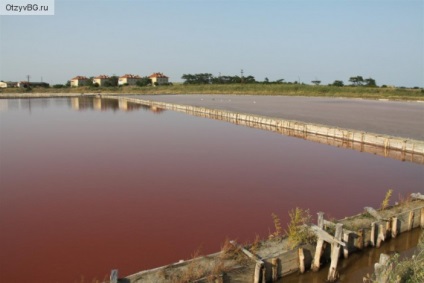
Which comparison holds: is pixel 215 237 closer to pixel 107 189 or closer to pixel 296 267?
pixel 296 267

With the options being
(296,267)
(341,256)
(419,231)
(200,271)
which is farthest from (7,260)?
(419,231)

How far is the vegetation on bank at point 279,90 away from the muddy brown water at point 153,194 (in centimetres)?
4332

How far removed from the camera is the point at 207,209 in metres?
7.87

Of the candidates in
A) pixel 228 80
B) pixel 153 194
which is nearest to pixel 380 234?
pixel 153 194

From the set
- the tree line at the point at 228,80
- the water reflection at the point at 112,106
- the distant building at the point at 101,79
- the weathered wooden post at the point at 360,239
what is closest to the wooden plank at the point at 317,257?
the weathered wooden post at the point at 360,239

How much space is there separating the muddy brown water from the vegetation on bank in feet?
142

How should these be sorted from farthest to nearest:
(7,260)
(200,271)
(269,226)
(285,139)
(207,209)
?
(285,139) < (207,209) < (269,226) < (7,260) < (200,271)

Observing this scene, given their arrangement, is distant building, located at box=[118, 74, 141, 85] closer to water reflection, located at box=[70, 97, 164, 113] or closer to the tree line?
the tree line

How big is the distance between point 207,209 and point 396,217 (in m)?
3.60

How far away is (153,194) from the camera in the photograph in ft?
28.6

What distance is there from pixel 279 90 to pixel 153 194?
2286 inches

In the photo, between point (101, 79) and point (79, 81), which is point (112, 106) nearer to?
point (101, 79)

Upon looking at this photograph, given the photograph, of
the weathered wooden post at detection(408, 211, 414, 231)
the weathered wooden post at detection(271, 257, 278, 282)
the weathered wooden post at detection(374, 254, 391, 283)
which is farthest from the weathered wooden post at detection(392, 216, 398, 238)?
the weathered wooden post at detection(271, 257, 278, 282)

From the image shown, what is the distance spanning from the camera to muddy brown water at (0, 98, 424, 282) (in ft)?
19.6
